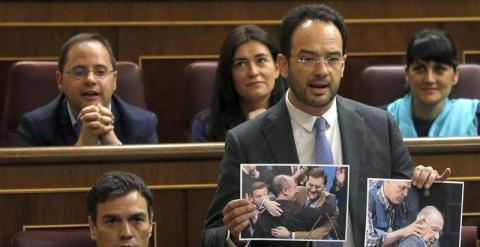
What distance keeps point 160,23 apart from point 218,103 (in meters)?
0.36

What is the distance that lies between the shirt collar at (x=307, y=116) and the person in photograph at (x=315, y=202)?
2.8 inches

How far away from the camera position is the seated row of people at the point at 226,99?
176 cm

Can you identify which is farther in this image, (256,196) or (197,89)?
(197,89)

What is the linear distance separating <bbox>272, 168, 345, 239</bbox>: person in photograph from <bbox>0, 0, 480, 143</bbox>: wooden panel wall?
2.88 feet

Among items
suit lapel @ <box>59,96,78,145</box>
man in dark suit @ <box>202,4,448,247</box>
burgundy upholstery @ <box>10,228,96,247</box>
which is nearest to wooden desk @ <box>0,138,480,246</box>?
burgundy upholstery @ <box>10,228,96,247</box>

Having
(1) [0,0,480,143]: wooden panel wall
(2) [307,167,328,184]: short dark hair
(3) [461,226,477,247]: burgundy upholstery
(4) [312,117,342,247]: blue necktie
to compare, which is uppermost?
(1) [0,0,480,143]: wooden panel wall

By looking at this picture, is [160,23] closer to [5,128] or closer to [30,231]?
[5,128]

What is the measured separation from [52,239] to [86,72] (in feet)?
1.41

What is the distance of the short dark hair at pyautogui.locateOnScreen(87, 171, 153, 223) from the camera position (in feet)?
4.56

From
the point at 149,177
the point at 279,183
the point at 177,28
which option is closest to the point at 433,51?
the point at 177,28

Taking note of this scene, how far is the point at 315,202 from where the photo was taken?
118 cm

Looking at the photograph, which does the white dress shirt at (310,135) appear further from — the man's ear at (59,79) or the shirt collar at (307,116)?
the man's ear at (59,79)

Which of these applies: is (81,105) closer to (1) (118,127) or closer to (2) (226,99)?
(1) (118,127)

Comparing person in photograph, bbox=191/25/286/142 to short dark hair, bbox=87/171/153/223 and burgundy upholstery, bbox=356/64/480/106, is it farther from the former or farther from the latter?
short dark hair, bbox=87/171/153/223
